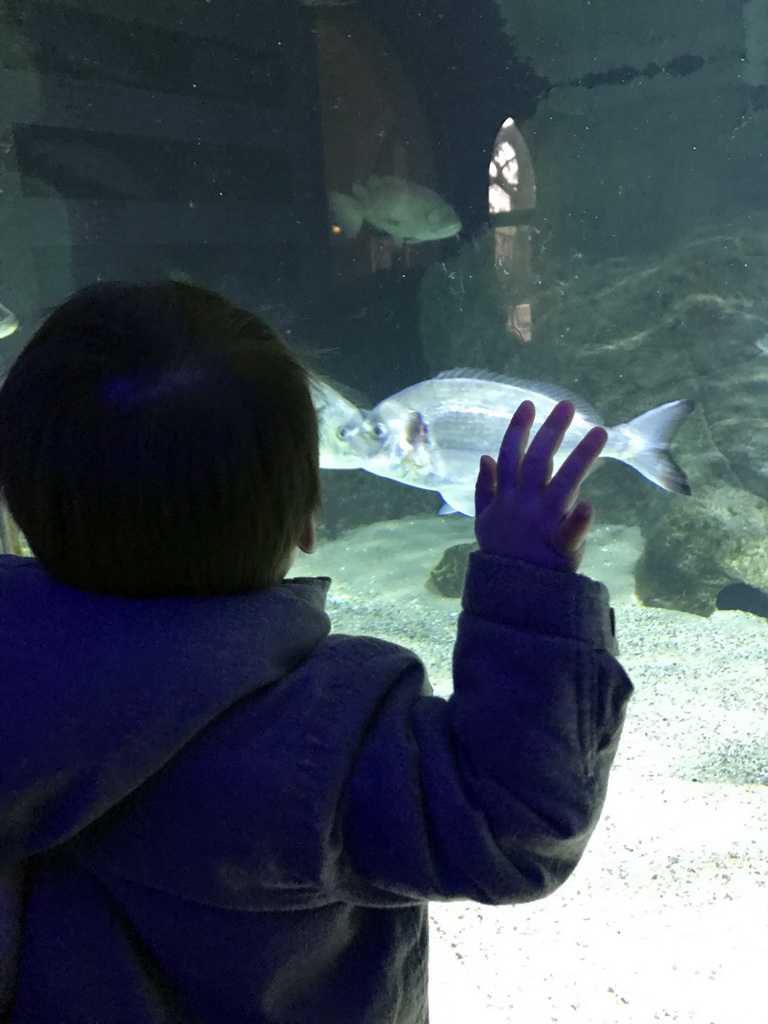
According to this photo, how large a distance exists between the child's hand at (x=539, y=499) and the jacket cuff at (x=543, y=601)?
0.03m

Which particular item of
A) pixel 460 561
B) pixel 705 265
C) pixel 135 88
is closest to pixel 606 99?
pixel 705 265

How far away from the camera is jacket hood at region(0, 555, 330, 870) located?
25.0 inches

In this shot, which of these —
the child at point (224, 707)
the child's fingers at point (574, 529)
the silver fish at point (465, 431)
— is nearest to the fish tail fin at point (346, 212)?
the silver fish at point (465, 431)

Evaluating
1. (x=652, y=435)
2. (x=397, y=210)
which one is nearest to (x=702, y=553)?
(x=652, y=435)

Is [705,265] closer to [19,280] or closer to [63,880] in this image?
[19,280]

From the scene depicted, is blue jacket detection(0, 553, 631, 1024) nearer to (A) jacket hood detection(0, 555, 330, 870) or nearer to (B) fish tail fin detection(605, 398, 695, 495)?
(A) jacket hood detection(0, 555, 330, 870)

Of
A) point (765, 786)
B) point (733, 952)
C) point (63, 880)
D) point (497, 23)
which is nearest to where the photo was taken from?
Result: point (63, 880)

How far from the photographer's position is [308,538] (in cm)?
86

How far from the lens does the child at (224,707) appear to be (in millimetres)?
664

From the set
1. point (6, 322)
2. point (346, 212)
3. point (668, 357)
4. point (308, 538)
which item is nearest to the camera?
point (308, 538)

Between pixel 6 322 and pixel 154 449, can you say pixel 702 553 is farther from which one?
pixel 154 449

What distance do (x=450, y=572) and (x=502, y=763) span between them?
5.71 metres

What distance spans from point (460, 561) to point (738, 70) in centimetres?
750

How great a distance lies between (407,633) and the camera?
16.8 feet
